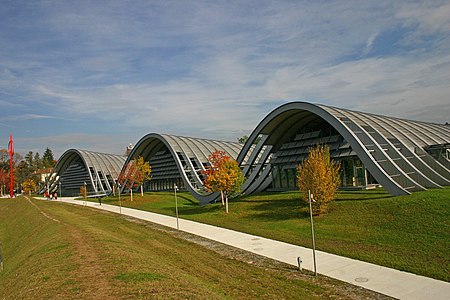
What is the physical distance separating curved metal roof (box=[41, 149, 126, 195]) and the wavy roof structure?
Answer: 12.8m

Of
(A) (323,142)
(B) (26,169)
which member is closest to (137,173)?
(A) (323,142)

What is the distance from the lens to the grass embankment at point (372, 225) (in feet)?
A: 47.4

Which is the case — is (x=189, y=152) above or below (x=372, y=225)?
above

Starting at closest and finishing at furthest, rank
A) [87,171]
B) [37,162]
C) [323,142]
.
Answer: [323,142] → [87,171] → [37,162]

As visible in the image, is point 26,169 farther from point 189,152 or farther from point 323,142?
point 323,142

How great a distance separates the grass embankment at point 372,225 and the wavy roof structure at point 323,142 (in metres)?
2.39

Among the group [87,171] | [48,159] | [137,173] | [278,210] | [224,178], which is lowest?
[278,210]

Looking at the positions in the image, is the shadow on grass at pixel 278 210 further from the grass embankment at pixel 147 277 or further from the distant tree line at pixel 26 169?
the distant tree line at pixel 26 169

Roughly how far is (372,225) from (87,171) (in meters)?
61.1

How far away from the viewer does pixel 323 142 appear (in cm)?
3419

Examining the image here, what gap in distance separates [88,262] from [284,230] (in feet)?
41.2

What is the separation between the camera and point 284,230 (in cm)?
2150

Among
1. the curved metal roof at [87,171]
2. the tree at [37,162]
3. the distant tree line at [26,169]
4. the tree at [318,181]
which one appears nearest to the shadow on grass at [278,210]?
the tree at [318,181]

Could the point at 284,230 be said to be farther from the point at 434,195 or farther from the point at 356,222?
the point at 434,195
